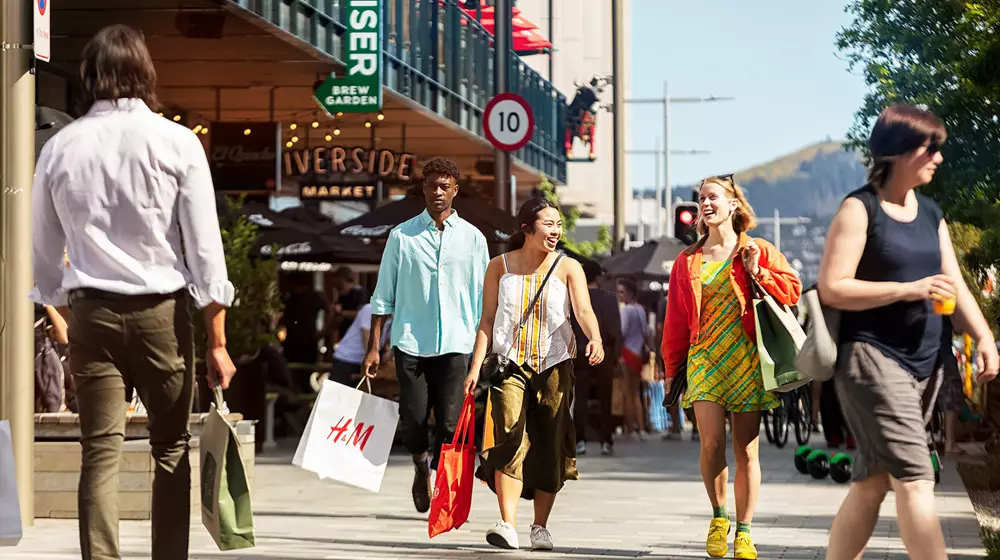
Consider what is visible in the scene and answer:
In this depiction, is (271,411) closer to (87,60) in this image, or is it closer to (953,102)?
(953,102)

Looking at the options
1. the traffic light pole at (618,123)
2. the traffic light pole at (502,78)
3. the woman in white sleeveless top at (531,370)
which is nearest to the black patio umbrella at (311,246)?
the traffic light pole at (502,78)

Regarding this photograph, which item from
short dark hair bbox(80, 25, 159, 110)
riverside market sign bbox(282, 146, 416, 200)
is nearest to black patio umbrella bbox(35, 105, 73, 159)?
short dark hair bbox(80, 25, 159, 110)

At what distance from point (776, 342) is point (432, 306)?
89.0 inches

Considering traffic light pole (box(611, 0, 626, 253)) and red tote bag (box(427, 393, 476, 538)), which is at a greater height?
traffic light pole (box(611, 0, 626, 253))

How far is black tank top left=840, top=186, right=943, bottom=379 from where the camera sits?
6281 millimetres

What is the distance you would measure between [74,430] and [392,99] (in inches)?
590

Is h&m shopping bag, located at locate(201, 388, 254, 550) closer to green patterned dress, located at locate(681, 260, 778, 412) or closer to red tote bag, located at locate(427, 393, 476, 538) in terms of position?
red tote bag, located at locate(427, 393, 476, 538)

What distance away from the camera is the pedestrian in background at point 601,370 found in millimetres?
18172

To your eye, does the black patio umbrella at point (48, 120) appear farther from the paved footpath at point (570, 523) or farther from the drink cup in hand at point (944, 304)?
the drink cup in hand at point (944, 304)

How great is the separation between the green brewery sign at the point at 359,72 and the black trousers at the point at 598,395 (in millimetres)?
4051

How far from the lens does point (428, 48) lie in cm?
2800

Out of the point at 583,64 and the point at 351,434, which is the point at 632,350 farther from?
the point at 583,64

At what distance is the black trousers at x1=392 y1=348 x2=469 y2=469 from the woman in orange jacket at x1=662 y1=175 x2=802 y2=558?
1509mm

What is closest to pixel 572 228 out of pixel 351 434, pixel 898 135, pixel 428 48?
pixel 428 48
